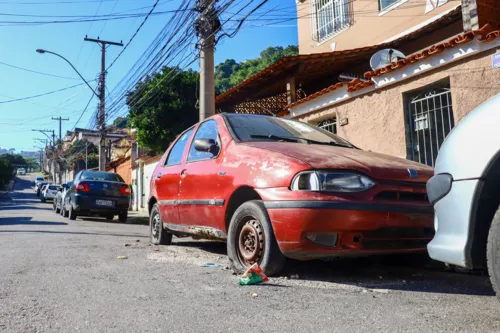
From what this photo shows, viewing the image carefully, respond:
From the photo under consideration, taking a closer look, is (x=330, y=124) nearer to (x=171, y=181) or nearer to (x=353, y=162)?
(x=171, y=181)

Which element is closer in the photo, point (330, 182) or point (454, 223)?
point (454, 223)

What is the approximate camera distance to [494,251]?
2.02 meters

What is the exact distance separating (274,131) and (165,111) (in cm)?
1507

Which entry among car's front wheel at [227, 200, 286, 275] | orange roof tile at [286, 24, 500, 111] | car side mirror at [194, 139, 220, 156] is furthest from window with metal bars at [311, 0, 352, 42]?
car's front wheel at [227, 200, 286, 275]

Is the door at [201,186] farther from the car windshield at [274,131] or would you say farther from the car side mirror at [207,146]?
the car windshield at [274,131]

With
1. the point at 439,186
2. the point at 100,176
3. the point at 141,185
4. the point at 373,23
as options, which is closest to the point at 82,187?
the point at 100,176

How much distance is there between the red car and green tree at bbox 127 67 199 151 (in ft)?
49.3

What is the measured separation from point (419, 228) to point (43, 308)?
2737mm

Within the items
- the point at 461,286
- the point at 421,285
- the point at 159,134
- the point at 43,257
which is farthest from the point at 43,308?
the point at 159,134

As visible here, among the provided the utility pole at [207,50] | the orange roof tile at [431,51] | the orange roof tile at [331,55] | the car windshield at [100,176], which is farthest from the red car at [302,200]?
the car windshield at [100,176]

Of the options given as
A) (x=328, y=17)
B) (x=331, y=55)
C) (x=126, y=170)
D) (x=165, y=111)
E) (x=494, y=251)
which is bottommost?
(x=494, y=251)

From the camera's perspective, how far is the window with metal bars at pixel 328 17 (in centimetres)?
1273

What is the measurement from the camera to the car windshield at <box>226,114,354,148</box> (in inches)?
165

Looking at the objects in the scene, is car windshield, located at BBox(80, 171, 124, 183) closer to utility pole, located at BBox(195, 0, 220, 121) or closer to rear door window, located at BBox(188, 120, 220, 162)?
utility pole, located at BBox(195, 0, 220, 121)
